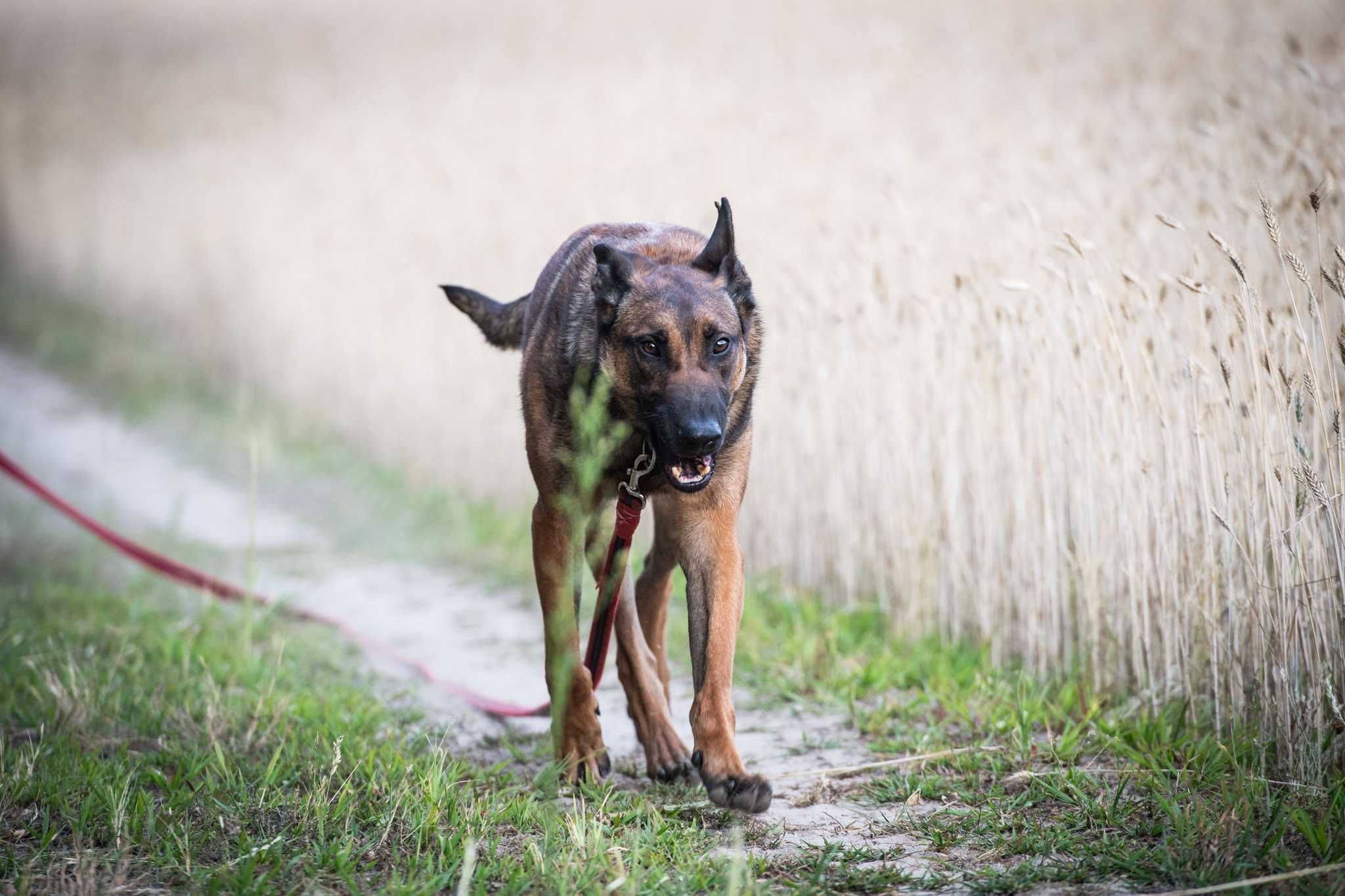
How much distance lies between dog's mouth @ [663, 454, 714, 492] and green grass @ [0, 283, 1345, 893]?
0.93 m

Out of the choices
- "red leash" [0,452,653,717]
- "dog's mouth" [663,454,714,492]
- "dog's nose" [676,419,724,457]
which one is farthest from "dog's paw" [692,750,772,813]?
"dog's nose" [676,419,724,457]

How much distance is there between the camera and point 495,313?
14.6 feet

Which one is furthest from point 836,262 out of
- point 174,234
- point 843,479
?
point 174,234

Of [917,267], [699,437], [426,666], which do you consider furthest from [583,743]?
[917,267]

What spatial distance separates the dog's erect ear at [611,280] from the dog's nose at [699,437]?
0.53 m

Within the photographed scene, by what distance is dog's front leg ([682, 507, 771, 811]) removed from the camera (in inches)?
126

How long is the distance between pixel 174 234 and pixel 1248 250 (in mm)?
14073

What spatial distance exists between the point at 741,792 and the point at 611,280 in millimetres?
1601

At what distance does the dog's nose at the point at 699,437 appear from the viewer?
3.11 m

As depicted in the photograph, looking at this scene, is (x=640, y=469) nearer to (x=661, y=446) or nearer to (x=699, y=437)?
(x=661, y=446)

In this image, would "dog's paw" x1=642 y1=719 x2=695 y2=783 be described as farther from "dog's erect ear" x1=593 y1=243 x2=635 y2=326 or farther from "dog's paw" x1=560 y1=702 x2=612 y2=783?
"dog's erect ear" x1=593 y1=243 x2=635 y2=326

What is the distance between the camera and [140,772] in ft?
11.2

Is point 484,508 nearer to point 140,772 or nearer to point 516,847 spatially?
point 140,772

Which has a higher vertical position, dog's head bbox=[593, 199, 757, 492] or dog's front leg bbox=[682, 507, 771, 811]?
dog's head bbox=[593, 199, 757, 492]
